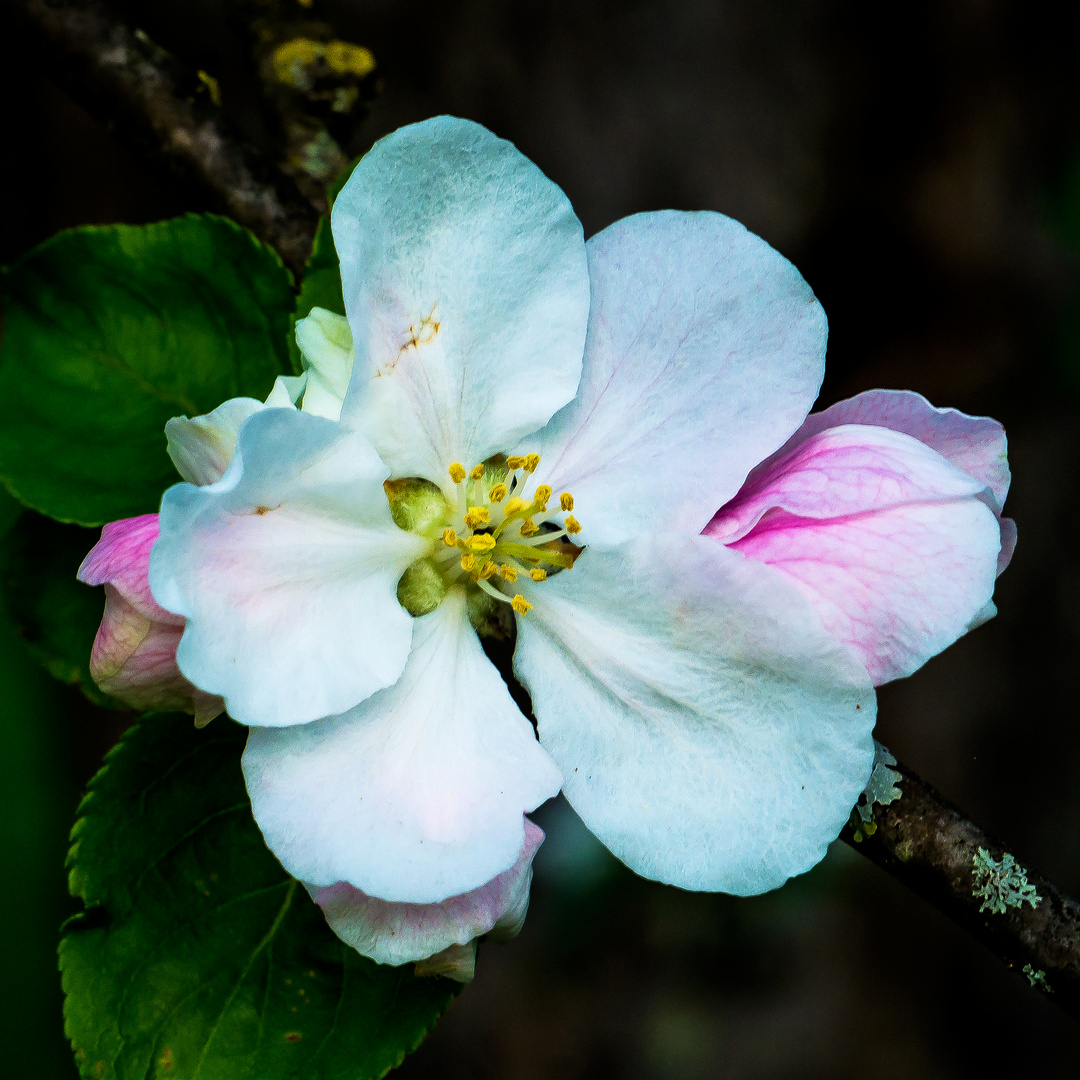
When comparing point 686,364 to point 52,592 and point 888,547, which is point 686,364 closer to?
point 888,547

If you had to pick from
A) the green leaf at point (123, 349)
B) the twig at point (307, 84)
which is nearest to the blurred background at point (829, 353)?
the twig at point (307, 84)

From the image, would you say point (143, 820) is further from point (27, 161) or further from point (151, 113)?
point (27, 161)

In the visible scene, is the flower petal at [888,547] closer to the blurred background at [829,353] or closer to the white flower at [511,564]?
the white flower at [511,564]

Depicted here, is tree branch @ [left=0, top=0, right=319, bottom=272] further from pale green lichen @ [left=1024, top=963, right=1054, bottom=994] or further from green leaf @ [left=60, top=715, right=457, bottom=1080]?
pale green lichen @ [left=1024, top=963, right=1054, bottom=994]

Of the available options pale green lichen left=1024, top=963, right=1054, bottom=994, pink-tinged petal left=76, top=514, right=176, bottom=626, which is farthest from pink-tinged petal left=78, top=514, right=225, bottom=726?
pale green lichen left=1024, top=963, right=1054, bottom=994

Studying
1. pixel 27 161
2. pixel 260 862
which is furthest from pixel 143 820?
pixel 27 161
